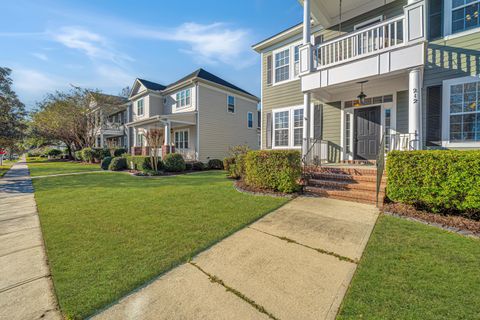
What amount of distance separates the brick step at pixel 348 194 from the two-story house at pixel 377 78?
155 cm

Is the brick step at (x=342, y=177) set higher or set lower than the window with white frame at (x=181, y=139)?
lower

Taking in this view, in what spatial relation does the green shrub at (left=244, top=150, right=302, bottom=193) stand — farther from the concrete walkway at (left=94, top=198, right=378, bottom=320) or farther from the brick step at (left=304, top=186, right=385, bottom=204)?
the concrete walkway at (left=94, top=198, right=378, bottom=320)

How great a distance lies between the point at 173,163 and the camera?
43.4ft

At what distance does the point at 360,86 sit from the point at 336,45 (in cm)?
176

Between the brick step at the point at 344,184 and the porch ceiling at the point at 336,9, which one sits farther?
the porch ceiling at the point at 336,9

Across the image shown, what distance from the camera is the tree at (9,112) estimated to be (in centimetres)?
1264

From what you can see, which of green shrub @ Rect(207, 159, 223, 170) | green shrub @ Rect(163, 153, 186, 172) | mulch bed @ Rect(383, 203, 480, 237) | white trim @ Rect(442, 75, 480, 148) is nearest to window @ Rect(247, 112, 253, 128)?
green shrub @ Rect(207, 159, 223, 170)

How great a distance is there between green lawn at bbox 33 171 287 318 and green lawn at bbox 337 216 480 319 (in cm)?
212

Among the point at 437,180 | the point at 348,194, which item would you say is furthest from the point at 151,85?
the point at 437,180

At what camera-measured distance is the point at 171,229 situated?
3.83 m

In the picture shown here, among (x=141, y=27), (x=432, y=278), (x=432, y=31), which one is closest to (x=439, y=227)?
(x=432, y=278)

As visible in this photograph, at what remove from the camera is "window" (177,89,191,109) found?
1714cm

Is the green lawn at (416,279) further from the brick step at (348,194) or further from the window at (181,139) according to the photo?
the window at (181,139)

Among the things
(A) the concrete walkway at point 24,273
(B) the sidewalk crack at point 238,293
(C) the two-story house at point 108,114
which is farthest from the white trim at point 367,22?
(C) the two-story house at point 108,114
